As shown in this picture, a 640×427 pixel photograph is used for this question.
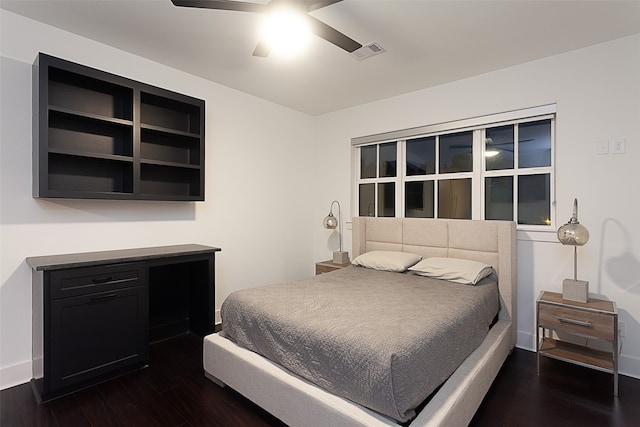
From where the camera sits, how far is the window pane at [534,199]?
2.87 metres

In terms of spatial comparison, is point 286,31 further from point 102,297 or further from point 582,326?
point 582,326

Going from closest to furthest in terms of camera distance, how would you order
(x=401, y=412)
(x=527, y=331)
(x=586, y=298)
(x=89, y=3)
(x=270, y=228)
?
1. (x=401, y=412)
2. (x=89, y=3)
3. (x=586, y=298)
4. (x=527, y=331)
5. (x=270, y=228)

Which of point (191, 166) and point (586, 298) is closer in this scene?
point (586, 298)

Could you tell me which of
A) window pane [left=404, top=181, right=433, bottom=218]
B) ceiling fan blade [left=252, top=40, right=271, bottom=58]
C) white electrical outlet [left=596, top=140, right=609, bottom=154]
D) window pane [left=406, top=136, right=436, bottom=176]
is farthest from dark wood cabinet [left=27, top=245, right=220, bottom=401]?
white electrical outlet [left=596, top=140, right=609, bottom=154]

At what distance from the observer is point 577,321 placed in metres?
2.24

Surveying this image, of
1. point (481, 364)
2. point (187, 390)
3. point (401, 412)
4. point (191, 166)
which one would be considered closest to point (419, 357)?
point (401, 412)

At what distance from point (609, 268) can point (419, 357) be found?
2.06m

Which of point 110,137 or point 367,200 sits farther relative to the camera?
point 367,200

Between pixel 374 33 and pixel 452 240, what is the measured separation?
6.59ft

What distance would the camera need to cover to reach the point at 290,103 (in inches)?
159

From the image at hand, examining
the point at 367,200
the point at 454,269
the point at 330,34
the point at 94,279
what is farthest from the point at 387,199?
the point at 94,279

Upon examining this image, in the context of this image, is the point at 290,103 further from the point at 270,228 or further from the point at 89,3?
the point at 89,3

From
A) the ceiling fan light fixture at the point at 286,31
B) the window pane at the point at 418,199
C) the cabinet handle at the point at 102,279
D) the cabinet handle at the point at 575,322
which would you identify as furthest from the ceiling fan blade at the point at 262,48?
the cabinet handle at the point at 575,322

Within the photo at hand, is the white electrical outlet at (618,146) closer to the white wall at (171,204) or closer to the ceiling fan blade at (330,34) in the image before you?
the ceiling fan blade at (330,34)
